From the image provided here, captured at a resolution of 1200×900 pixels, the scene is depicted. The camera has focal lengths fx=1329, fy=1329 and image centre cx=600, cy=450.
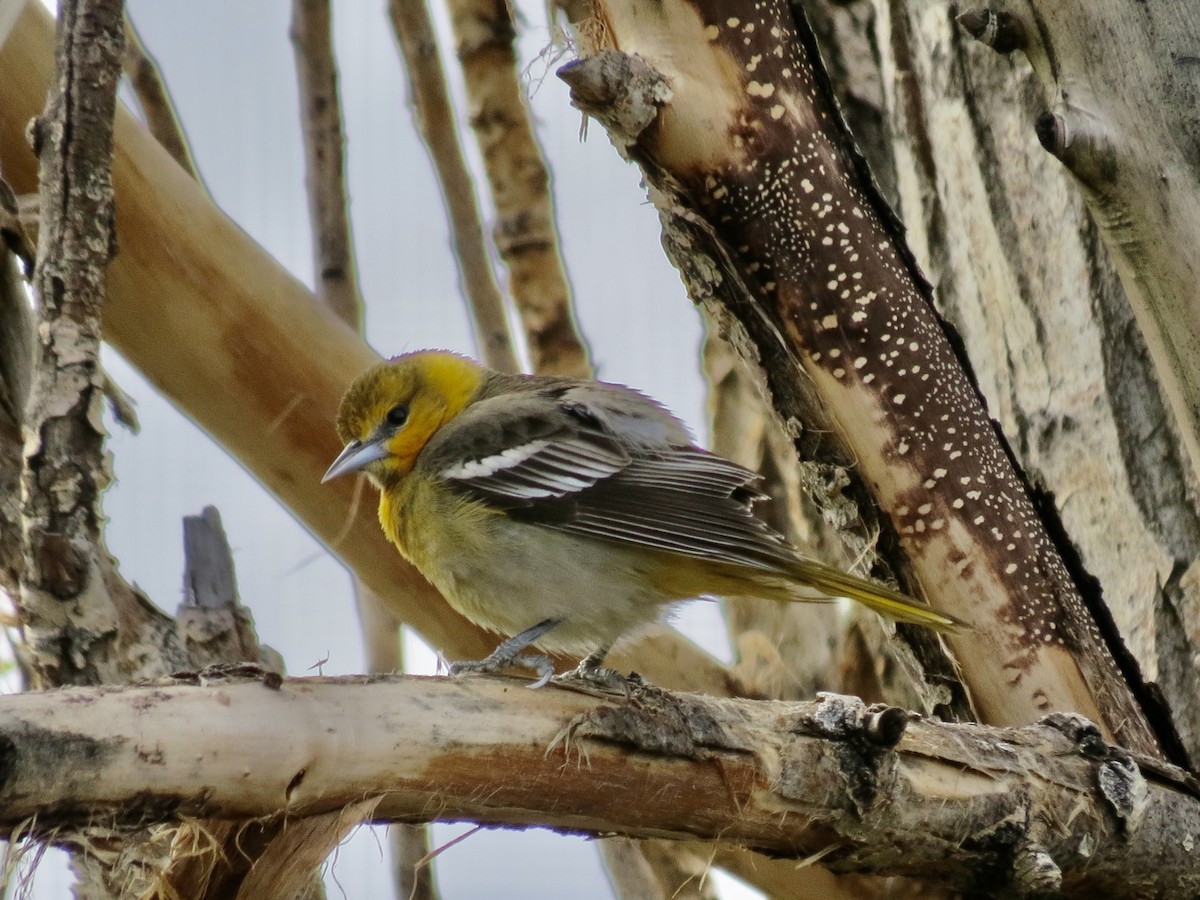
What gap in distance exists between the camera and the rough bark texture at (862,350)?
3.28m

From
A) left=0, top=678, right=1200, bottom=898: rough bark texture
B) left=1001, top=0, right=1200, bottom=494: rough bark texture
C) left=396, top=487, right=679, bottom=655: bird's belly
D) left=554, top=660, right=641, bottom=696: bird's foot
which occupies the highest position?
left=1001, top=0, right=1200, bottom=494: rough bark texture

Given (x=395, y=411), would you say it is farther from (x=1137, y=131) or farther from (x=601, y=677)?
(x=1137, y=131)

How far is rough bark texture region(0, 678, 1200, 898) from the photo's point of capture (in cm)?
200

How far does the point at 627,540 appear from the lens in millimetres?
3336

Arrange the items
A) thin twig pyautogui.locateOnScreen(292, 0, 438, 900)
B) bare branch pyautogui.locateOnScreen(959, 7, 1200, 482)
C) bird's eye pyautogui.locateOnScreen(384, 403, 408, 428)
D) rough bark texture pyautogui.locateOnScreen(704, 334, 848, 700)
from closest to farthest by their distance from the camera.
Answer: bare branch pyautogui.locateOnScreen(959, 7, 1200, 482) < bird's eye pyautogui.locateOnScreen(384, 403, 408, 428) < thin twig pyautogui.locateOnScreen(292, 0, 438, 900) < rough bark texture pyautogui.locateOnScreen(704, 334, 848, 700)

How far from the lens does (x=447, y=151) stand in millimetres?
4879

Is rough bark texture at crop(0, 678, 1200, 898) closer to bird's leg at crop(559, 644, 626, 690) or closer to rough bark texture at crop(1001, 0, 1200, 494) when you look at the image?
bird's leg at crop(559, 644, 626, 690)

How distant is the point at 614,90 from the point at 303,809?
1.71 m

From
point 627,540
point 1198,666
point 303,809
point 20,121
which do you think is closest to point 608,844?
point 627,540

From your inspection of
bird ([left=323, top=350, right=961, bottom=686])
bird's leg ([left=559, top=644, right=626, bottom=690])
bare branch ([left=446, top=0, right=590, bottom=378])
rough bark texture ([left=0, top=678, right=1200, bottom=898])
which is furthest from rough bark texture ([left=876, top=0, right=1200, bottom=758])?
bird's leg ([left=559, top=644, right=626, bottom=690])

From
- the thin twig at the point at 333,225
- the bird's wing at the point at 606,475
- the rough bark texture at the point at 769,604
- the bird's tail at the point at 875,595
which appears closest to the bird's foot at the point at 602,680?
the bird's wing at the point at 606,475

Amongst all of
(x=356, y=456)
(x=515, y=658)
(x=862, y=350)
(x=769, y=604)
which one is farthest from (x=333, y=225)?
(x=769, y=604)

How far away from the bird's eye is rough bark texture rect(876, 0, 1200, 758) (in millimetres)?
1861

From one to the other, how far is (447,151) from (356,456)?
1623mm
